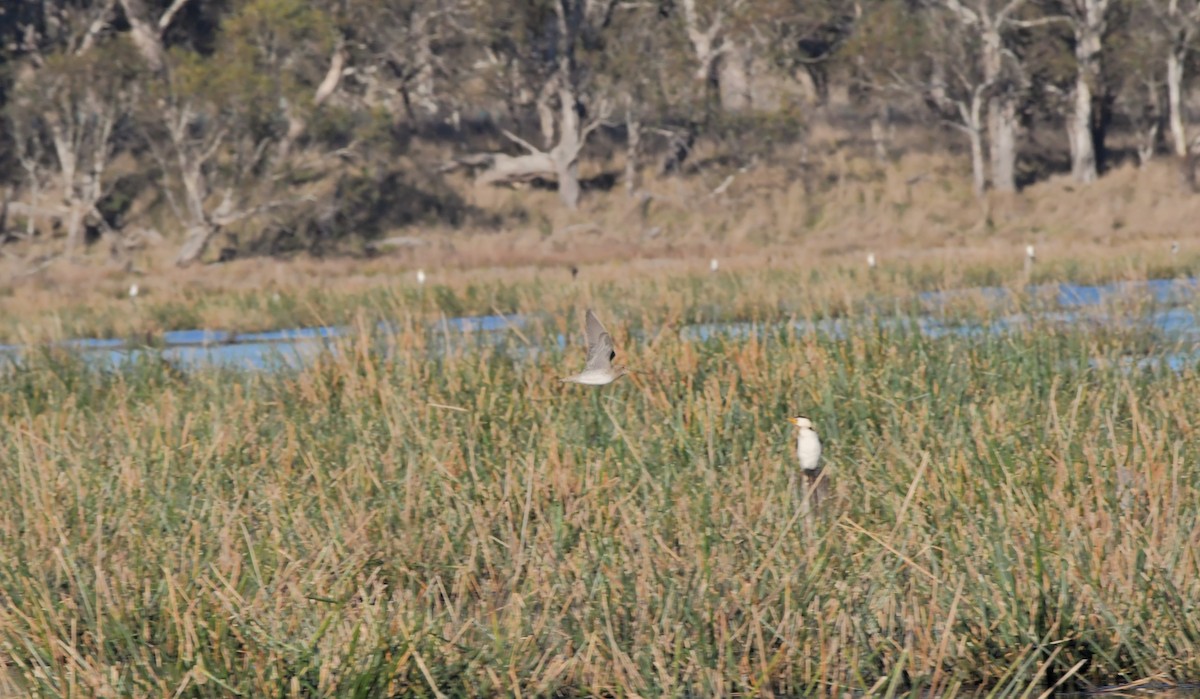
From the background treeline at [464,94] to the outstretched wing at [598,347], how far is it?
27407mm

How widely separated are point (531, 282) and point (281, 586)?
15.6 meters

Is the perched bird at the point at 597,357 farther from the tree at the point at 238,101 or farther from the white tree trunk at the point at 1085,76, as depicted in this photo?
the white tree trunk at the point at 1085,76

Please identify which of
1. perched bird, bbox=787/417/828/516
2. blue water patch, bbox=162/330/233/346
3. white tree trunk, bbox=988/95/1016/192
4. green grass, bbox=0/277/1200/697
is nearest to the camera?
green grass, bbox=0/277/1200/697

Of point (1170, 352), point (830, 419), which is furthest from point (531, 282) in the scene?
point (830, 419)

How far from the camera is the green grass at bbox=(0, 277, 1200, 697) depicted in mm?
4340

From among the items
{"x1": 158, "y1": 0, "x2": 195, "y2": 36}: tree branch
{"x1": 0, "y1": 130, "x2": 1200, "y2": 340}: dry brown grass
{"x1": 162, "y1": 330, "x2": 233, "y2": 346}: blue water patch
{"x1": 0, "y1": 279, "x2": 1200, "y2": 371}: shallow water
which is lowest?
{"x1": 0, "y1": 130, "x2": 1200, "y2": 340}: dry brown grass

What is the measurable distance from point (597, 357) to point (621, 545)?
24.7 inches

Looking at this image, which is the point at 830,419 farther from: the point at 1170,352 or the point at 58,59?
the point at 58,59

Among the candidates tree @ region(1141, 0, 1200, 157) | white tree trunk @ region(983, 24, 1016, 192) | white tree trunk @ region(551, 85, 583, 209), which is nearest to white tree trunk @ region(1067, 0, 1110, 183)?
tree @ region(1141, 0, 1200, 157)

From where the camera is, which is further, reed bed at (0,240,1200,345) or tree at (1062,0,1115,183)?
tree at (1062,0,1115,183)

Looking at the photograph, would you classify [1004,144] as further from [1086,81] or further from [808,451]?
[808,451]

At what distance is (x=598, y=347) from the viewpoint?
5211 mm

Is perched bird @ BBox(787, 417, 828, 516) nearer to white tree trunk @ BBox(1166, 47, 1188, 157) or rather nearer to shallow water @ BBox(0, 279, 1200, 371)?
shallow water @ BBox(0, 279, 1200, 371)

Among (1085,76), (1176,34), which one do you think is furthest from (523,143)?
(1176,34)
